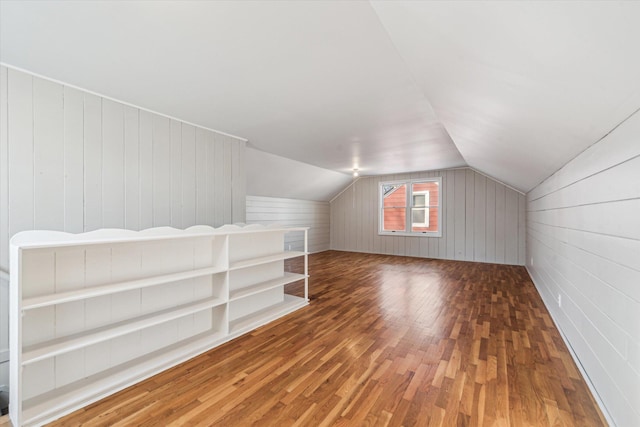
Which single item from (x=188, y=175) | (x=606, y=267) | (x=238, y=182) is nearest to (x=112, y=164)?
(x=188, y=175)

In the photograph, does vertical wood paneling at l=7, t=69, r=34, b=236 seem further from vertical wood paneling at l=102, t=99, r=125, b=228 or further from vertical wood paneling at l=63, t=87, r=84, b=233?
vertical wood paneling at l=102, t=99, r=125, b=228

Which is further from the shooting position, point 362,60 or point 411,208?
point 411,208

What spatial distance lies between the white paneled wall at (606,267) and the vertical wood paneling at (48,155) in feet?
12.3

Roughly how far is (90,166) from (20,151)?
440mm

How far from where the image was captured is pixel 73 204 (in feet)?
7.73

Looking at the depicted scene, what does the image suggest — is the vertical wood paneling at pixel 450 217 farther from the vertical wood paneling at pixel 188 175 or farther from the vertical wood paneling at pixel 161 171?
the vertical wood paneling at pixel 161 171

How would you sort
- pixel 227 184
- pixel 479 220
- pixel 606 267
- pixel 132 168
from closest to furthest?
pixel 606 267 → pixel 132 168 → pixel 227 184 → pixel 479 220

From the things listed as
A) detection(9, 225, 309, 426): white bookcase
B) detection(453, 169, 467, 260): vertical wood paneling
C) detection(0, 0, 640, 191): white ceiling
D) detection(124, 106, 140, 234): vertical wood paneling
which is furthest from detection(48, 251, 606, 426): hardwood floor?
detection(453, 169, 467, 260): vertical wood paneling

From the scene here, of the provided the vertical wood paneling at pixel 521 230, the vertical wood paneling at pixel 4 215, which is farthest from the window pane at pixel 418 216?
the vertical wood paneling at pixel 4 215

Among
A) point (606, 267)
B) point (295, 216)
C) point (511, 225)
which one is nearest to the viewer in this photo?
point (606, 267)

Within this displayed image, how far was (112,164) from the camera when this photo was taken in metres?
2.61

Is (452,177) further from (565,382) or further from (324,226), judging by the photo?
(565,382)

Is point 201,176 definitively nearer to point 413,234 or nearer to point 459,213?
point 413,234

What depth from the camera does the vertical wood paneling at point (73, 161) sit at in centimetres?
232
